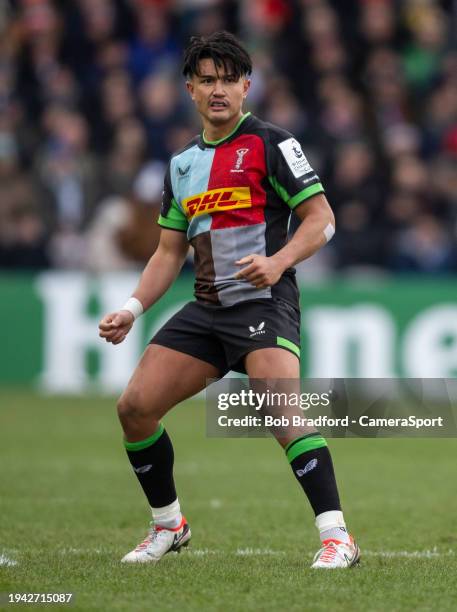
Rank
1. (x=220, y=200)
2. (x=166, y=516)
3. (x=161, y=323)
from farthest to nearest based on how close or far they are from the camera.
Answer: (x=161, y=323) → (x=166, y=516) → (x=220, y=200)

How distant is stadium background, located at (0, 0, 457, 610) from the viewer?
408 inches

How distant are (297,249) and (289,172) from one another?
0.36 meters

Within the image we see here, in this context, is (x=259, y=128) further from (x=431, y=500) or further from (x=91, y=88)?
(x=91, y=88)

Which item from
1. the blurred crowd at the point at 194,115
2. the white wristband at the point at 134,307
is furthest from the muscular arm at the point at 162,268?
the blurred crowd at the point at 194,115

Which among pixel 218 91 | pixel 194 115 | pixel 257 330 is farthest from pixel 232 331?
pixel 194 115

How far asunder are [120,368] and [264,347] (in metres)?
8.73

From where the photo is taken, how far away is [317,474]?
19.4 feet

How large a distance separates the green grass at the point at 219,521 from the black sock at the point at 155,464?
315 millimetres

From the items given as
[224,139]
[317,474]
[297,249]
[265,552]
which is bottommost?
[265,552]

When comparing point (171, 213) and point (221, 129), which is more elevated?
point (221, 129)

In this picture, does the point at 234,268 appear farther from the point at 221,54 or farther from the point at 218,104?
the point at 221,54

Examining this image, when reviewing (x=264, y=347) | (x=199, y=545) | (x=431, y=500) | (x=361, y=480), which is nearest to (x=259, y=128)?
(x=264, y=347)

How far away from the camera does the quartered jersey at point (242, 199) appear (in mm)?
6078

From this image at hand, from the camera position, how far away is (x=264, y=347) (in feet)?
19.7
